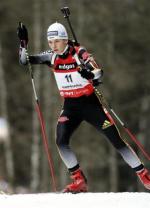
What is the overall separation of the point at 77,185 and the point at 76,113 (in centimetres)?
90

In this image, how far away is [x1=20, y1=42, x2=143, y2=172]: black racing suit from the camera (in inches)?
367

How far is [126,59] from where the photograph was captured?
29.9 m

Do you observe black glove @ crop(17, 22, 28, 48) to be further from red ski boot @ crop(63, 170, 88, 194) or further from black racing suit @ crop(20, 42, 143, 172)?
red ski boot @ crop(63, 170, 88, 194)

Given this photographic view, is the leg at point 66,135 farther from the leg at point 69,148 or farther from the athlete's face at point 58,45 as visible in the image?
the athlete's face at point 58,45

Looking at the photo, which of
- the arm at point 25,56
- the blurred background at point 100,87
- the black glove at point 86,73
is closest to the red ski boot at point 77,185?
the black glove at point 86,73

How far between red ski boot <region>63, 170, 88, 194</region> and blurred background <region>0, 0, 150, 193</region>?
1579 cm

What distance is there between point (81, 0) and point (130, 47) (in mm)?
3654

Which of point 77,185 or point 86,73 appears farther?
point 77,185

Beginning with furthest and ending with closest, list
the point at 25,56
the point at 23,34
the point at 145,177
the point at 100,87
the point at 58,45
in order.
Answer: the point at 100,87 → the point at 23,34 → the point at 25,56 → the point at 145,177 → the point at 58,45
